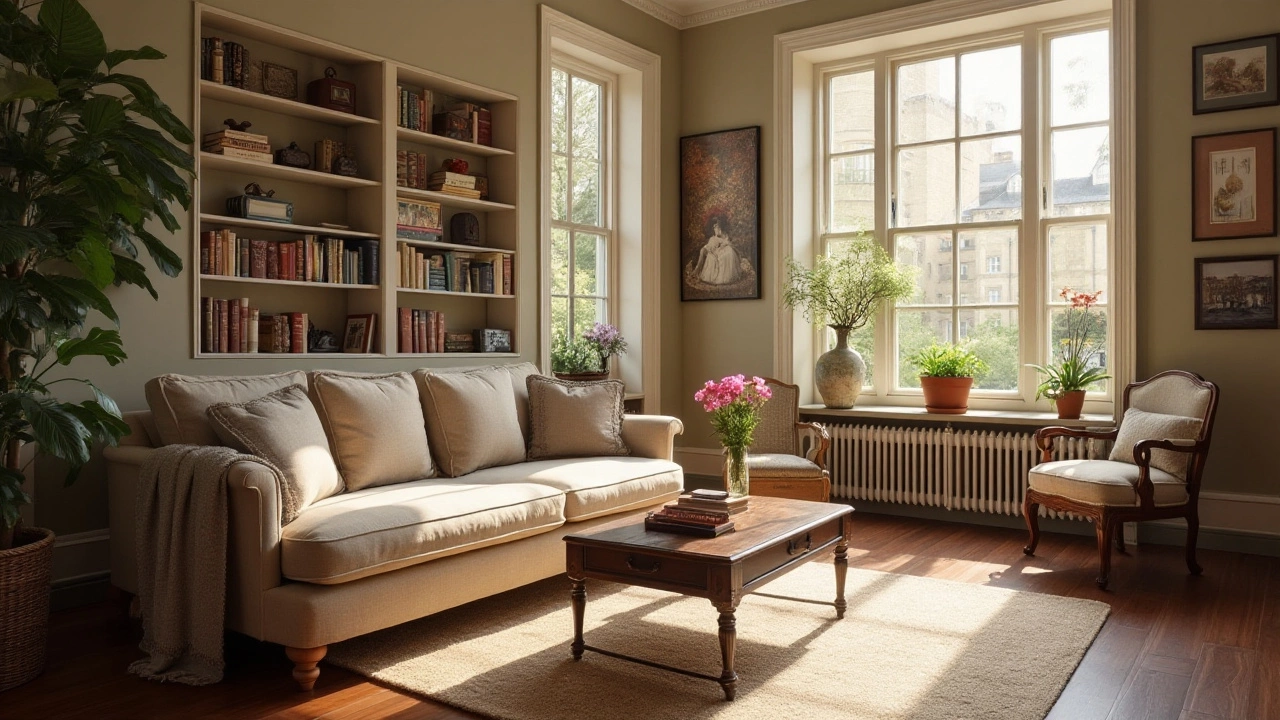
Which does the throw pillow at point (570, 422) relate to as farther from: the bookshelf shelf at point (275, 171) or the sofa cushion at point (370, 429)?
the bookshelf shelf at point (275, 171)

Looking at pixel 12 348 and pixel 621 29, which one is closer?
pixel 12 348

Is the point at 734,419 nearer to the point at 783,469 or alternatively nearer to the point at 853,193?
the point at 783,469

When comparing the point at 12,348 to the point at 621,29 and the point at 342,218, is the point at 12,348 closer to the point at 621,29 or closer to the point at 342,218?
the point at 342,218

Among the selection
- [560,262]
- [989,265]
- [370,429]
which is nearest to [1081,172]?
[989,265]

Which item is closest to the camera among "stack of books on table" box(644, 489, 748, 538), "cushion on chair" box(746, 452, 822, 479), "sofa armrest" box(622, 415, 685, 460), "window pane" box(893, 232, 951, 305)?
"stack of books on table" box(644, 489, 748, 538)

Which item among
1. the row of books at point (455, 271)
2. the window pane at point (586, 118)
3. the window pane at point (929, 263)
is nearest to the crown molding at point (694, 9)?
the window pane at point (586, 118)

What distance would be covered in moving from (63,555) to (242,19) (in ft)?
7.53

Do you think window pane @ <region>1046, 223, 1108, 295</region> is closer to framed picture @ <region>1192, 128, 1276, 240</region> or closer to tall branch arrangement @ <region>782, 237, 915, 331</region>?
framed picture @ <region>1192, 128, 1276, 240</region>

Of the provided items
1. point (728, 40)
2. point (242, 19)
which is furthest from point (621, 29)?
point (242, 19)

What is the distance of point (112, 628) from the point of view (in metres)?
3.38

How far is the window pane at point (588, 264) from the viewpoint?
20.0ft

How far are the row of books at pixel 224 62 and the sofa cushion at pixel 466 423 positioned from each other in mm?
1527

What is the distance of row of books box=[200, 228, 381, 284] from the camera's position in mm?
3938

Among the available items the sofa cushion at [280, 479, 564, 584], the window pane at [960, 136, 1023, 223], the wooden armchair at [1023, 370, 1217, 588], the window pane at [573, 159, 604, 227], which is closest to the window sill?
the wooden armchair at [1023, 370, 1217, 588]
